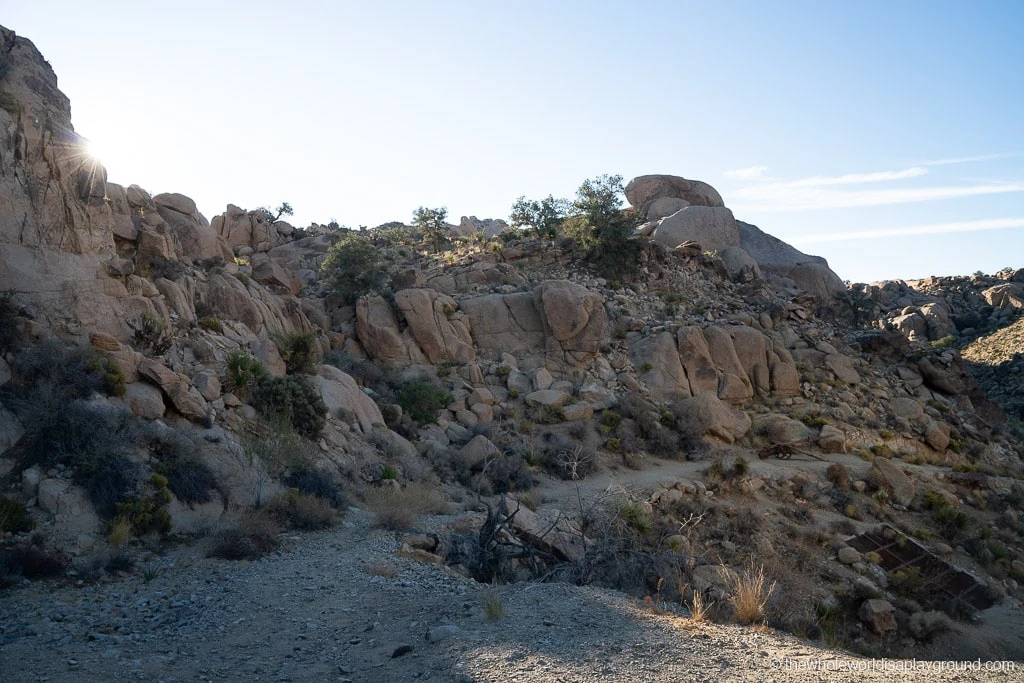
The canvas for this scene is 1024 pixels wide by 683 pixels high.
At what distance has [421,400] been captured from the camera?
2239 cm

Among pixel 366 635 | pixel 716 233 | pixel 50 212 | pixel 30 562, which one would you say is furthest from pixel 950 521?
pixel 50 212

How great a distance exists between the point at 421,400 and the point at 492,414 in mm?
2590

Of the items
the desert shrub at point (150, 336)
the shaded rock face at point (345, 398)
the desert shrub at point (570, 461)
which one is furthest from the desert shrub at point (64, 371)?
the desert shrub at point (570, 461)

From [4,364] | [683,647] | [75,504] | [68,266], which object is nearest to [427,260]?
[68,266]

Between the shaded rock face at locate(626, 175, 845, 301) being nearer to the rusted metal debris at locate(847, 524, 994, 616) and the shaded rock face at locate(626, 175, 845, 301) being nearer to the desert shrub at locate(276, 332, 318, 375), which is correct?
the rusted metal debris at locate(847, 524, 994, 616)

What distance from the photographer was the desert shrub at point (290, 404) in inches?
656

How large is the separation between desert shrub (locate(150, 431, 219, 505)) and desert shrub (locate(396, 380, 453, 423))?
9.08 meters

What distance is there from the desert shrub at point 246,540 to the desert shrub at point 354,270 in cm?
1655

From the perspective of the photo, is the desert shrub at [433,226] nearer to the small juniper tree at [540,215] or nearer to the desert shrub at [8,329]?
the small juniper tree at [540,215]

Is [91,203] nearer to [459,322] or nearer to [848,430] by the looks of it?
[459,322]

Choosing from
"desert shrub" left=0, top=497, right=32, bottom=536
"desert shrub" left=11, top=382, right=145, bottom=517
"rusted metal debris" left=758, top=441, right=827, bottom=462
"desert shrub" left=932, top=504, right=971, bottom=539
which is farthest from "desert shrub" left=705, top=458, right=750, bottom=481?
"desert shrub" left=0, top=497, right=32, bottom=536

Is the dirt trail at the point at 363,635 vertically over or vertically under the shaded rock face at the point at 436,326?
under

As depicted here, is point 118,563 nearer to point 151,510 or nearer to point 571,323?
point 151,510

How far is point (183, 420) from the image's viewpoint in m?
14.5
